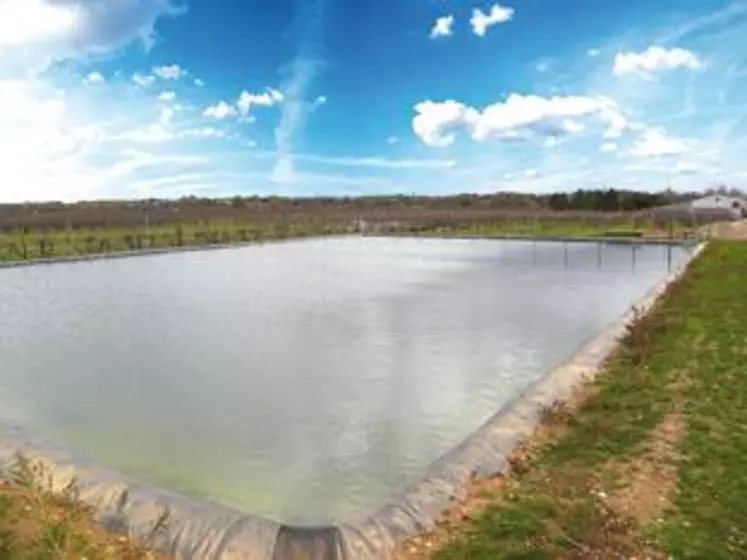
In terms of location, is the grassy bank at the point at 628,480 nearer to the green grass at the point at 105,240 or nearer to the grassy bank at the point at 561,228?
the green grass at the point at 105,240

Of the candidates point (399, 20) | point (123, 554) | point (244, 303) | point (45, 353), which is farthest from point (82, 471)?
point (399, 20)

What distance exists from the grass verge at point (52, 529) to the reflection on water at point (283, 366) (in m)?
0.48

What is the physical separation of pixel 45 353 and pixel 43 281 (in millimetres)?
5425

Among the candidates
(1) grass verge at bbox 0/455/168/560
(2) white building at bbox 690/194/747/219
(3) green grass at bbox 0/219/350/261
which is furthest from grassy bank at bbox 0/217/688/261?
(1) grass verge at bbox 0/455/168/560

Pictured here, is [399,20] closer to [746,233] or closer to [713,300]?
[713,300]

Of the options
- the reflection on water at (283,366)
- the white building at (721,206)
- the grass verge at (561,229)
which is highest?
the white building at (721,206)

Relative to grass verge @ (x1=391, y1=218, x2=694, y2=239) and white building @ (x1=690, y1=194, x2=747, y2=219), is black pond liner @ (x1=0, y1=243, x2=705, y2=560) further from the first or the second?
white building @ (x1=690, y1=194, x2=747, y2=219)

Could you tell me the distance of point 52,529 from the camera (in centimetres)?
212

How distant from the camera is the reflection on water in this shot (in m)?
3.08

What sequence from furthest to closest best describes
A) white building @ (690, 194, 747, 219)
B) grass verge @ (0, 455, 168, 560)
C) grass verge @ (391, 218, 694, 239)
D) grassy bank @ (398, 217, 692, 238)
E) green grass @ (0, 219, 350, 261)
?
white building @ (690, 194, 747, 219), grassy bank @ (398, 217, 692, 238), grass verge @ (391, 218, 694, 239), green grass @ (0, 219, 350, 261), grass verge @ (0, 455, 168, 560)

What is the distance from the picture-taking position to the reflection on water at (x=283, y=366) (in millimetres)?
3084

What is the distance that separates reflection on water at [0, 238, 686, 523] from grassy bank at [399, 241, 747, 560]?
49 cm

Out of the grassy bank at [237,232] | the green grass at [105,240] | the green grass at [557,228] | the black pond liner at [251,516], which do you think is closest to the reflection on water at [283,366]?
the black pond liner at [251,516]

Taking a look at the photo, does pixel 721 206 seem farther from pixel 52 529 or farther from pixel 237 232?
pixel 52 529
